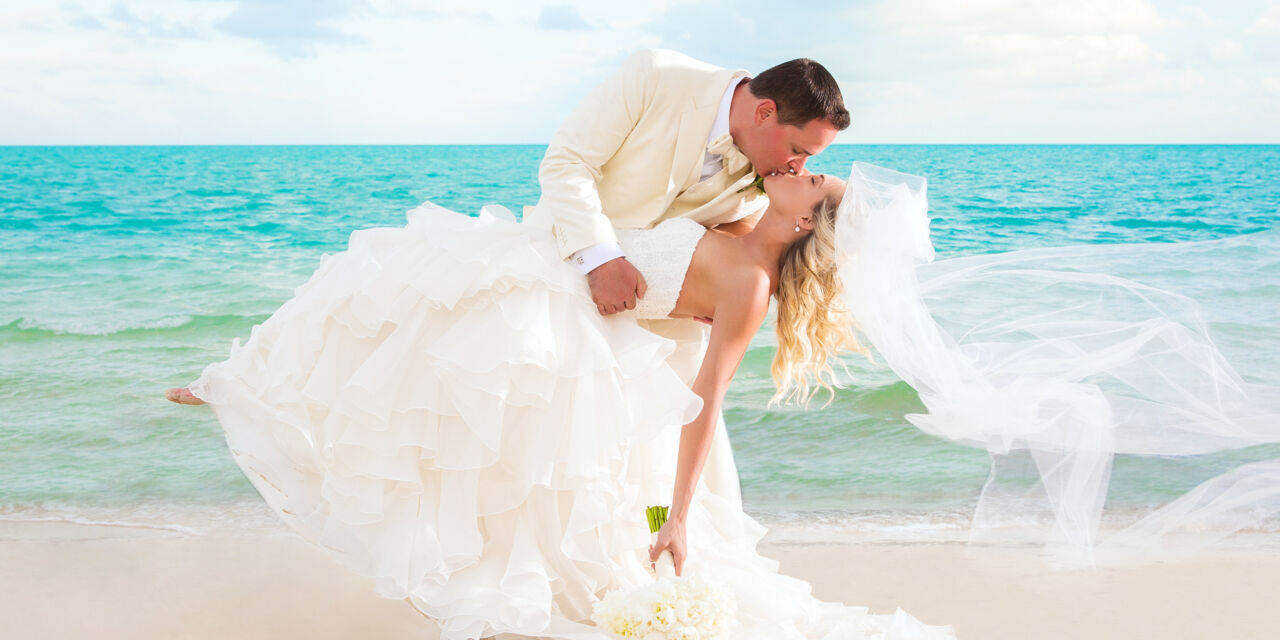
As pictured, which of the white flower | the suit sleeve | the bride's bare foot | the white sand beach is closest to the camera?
the white flower

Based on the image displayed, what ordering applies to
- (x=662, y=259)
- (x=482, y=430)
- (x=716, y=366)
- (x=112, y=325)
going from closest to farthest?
(x=482, y=430), (x=716, y=366), (x=662, y=259), (x=112, y=325)

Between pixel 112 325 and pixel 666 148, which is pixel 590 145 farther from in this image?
pixel 112 325

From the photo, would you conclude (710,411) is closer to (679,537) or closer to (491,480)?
(679,537)

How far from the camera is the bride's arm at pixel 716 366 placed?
9.12ft

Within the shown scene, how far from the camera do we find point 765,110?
2.80 metres

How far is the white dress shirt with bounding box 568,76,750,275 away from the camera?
9.34 ft

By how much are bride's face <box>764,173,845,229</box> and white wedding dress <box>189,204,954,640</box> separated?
28 centimetres

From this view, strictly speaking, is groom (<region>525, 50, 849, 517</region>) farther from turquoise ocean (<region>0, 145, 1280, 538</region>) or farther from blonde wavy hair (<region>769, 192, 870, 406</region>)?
turquoise ocean (<region>0, 145, 1280, 538</region>)

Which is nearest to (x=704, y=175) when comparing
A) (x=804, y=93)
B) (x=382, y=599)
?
(x=804, y=93)

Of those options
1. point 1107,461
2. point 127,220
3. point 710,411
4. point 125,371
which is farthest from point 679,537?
point 127,220

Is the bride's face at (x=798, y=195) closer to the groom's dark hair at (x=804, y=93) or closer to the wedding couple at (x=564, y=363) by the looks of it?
the wedding couple at (x=564, y=363)

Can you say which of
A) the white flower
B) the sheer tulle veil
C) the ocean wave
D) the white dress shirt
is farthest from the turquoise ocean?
the white flower

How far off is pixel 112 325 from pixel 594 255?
27.6 ft

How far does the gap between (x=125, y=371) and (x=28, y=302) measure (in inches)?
162
